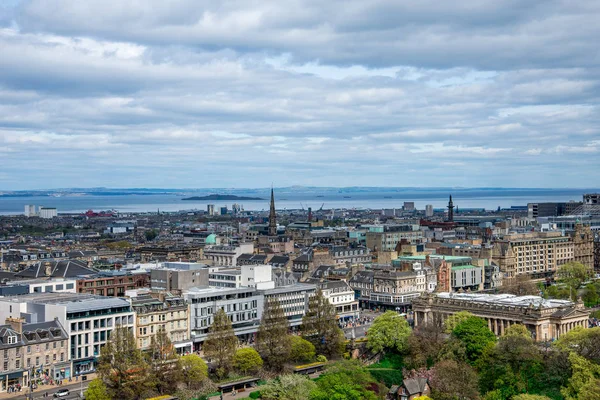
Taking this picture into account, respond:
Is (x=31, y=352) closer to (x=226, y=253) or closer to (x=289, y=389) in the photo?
(x=289, y=389)

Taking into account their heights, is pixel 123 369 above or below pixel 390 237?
below

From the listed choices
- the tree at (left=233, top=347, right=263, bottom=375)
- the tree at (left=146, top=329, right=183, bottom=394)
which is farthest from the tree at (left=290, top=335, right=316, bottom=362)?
the tree at (left=146, top=329, right=183, bottom=394)

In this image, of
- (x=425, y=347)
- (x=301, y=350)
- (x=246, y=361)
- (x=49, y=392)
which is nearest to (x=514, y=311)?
(x=425, y=347)

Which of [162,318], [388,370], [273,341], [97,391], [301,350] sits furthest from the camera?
[162,318]

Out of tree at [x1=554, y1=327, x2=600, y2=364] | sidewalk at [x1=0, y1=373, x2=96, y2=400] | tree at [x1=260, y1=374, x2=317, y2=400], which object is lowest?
sidewalk at [x1=0, y1=373, x2=96, y2=400]

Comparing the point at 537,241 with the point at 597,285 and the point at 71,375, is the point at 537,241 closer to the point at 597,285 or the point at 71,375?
the point at 597,285

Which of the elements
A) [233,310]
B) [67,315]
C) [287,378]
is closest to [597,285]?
[233,310]

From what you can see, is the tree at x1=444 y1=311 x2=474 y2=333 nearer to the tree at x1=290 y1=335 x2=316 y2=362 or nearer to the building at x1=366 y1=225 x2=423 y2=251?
the tree at x1=290 y1=335 x2=316 y2=362
